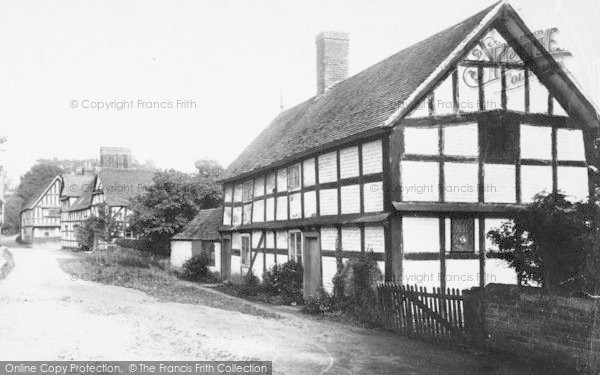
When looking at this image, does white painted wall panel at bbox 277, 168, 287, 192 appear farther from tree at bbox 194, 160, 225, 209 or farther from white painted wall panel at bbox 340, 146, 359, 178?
tree at bbox 194, 160, 225, 209

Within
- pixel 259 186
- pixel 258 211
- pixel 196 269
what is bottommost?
pixel 196 269

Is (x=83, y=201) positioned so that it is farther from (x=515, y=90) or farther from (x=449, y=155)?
(x=515, y=90)

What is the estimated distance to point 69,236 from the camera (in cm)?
6362

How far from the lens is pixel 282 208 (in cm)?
2000

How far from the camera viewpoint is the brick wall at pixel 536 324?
26.3 feet

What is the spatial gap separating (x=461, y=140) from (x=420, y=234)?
2.81m

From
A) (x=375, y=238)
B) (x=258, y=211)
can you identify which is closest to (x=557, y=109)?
(x=375, y=238)

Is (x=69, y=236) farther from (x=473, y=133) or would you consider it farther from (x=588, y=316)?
(x=588, y=316)

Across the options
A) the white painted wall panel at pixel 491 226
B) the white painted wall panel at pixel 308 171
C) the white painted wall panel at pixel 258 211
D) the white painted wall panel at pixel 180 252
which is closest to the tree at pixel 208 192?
the white painted wall panel at pixel 180 252

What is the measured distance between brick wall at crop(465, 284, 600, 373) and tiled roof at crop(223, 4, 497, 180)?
17.8 feet

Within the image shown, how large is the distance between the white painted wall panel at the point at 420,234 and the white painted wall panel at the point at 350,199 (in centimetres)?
188

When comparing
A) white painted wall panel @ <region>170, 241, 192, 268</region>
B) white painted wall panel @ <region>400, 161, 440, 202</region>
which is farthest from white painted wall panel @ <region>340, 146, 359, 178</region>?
white painted wall panel @ <region>170, 241, 192, 268</region>

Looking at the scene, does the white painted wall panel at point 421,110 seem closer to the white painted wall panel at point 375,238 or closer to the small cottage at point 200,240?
the white painted wall panel at point 375,238

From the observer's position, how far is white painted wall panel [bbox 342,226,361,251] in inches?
591
